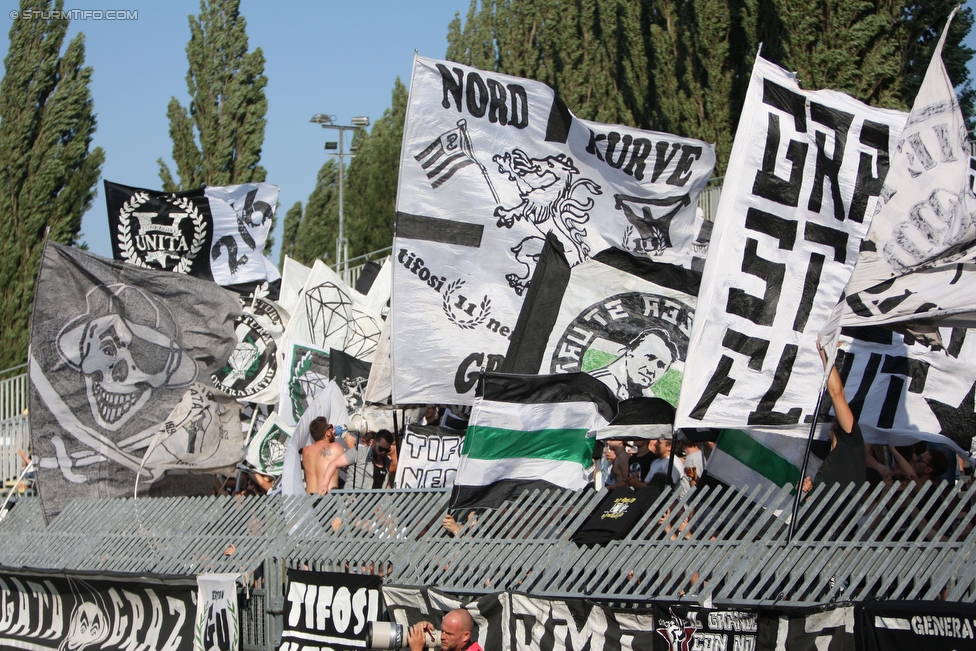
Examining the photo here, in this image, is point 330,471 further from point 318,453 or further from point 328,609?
point 328,609

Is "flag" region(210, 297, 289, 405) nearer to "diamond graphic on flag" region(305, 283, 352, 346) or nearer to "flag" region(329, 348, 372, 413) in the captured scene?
"diamond graphic on flag" region(305, 283, 352, 346)

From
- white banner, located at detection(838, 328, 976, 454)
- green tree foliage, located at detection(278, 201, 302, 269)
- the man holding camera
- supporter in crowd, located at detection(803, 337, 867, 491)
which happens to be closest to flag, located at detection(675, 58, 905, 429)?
white banner, located at detection(838, 328, 976, 454)

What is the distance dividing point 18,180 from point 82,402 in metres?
18.1

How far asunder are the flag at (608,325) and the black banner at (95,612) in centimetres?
360

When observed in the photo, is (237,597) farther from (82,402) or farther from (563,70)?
(563,70)

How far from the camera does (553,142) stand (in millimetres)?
10570

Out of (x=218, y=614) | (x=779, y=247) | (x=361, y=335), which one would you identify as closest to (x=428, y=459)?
(x=218, y=614)

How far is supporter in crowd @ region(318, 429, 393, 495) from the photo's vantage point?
10383 mm

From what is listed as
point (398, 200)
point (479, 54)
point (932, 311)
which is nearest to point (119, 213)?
point (398, 200)

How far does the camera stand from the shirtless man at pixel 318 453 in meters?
10.5

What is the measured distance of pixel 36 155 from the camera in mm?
28047

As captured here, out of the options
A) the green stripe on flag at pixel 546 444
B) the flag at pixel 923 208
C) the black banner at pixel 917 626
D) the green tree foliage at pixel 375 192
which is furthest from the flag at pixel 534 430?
the green tree foliage at pixel 375 192

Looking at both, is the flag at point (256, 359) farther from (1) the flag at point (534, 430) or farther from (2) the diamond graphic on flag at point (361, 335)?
(1) the flag at point (534, 430)

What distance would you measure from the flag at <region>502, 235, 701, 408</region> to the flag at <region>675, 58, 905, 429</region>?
2.31m
